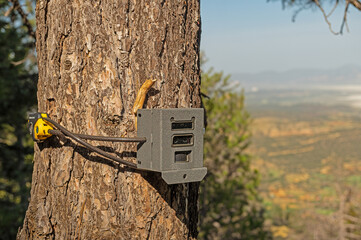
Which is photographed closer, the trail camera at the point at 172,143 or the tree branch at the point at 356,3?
the trail camera at the point at 172,143

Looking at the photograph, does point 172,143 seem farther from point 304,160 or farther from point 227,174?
point 304,160

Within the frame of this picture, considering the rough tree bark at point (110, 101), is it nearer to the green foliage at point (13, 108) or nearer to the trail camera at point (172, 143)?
the trail camera at point (172, 143)

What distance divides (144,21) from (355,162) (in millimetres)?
30978

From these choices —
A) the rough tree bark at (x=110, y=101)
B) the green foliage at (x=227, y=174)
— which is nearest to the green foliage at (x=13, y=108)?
the rough tree bark at (x=110, y=101)

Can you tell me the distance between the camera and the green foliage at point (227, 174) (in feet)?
38.5

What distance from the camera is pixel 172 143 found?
1384 millimetres

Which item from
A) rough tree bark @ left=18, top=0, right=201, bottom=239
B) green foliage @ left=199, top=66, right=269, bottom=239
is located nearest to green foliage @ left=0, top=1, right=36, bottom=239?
rough tree bark @ left=18, top=0, right=201, bottom=239

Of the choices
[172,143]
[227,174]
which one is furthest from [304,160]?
[172,143]

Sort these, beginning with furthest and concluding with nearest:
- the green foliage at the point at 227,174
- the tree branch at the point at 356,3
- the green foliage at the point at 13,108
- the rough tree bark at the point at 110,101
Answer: the green foliage at the point at 227,174, the green foliage at the point at 13,108, the tree branch at the point at 356,3, the rough tree bark at the point at 110,101

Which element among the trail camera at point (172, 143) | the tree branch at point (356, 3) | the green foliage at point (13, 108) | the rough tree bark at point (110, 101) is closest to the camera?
the trail camera at point (172, 143)

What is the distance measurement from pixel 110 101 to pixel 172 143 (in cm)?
30

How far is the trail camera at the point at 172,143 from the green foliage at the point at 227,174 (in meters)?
9.64

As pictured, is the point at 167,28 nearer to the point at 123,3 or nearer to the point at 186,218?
the point at 123,3

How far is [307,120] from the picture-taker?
2376 inches
